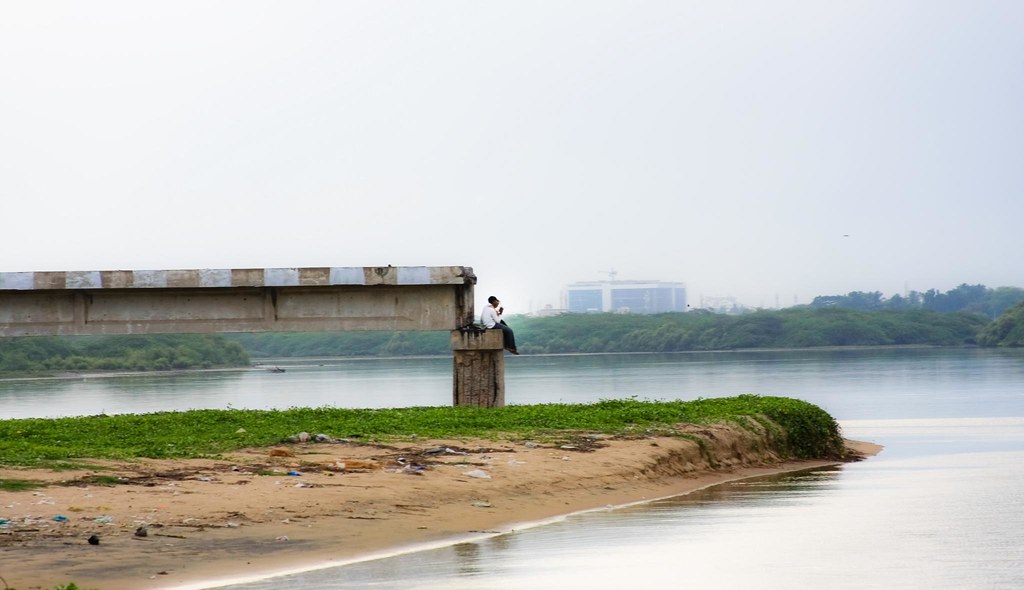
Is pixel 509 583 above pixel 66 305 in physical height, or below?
below

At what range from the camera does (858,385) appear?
5394cm

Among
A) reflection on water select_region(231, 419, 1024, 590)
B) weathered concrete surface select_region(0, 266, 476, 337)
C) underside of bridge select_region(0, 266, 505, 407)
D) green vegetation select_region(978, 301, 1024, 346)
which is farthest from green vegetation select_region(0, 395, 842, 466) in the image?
green vegetation select_region(978, 301, 1024, 346)

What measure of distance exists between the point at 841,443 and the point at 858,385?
33.3 meters

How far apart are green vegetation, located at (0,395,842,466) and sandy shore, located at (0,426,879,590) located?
75cm

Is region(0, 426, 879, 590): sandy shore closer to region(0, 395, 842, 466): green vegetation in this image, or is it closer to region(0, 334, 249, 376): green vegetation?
region(0, 395, 842, 466): green vegetation

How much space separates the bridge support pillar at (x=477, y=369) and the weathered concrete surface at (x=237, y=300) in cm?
38

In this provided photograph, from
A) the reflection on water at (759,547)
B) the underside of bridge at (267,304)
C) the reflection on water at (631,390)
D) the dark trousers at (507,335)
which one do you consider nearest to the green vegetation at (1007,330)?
the reflection on water at (631,390)

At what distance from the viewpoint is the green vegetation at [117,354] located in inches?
3529

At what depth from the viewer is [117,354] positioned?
95188 millimetres

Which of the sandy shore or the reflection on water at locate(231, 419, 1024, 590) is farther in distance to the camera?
the sandy shore

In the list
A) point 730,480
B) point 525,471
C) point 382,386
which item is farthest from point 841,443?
point 382,386

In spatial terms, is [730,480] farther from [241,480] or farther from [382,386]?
[382,386]

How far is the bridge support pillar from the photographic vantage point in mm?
23109

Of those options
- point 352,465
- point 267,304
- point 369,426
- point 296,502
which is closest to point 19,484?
point 296,502
